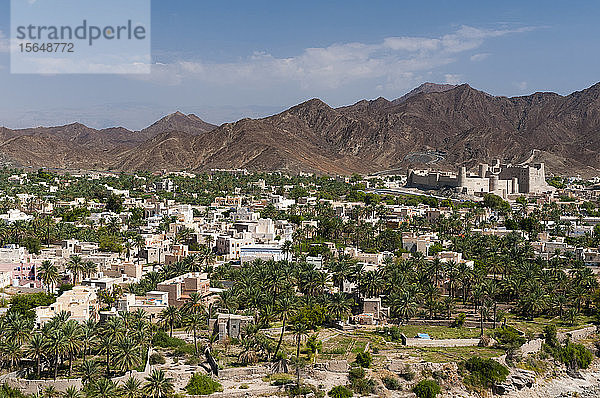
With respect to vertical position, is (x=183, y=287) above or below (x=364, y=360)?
above

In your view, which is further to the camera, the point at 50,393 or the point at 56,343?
the point at 56,343

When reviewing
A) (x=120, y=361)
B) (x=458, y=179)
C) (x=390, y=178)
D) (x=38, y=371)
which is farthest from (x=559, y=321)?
(x=390, y=178)

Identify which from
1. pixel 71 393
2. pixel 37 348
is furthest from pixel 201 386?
pixel 37 348

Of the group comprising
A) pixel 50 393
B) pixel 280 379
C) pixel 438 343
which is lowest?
pixel 280 379

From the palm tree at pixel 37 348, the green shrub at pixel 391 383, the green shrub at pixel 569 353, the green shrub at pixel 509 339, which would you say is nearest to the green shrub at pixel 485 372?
the green shrub at pixel 509 339

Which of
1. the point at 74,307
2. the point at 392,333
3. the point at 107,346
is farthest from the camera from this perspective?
the point at 392,333

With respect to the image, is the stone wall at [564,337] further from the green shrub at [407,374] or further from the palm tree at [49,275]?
the palm tree at [49,275]

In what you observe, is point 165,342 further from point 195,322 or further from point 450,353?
point 450,353

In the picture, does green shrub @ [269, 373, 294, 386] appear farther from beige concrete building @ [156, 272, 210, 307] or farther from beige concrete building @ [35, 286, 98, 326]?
beige concrete building @ [156, 272, 210, 307]
